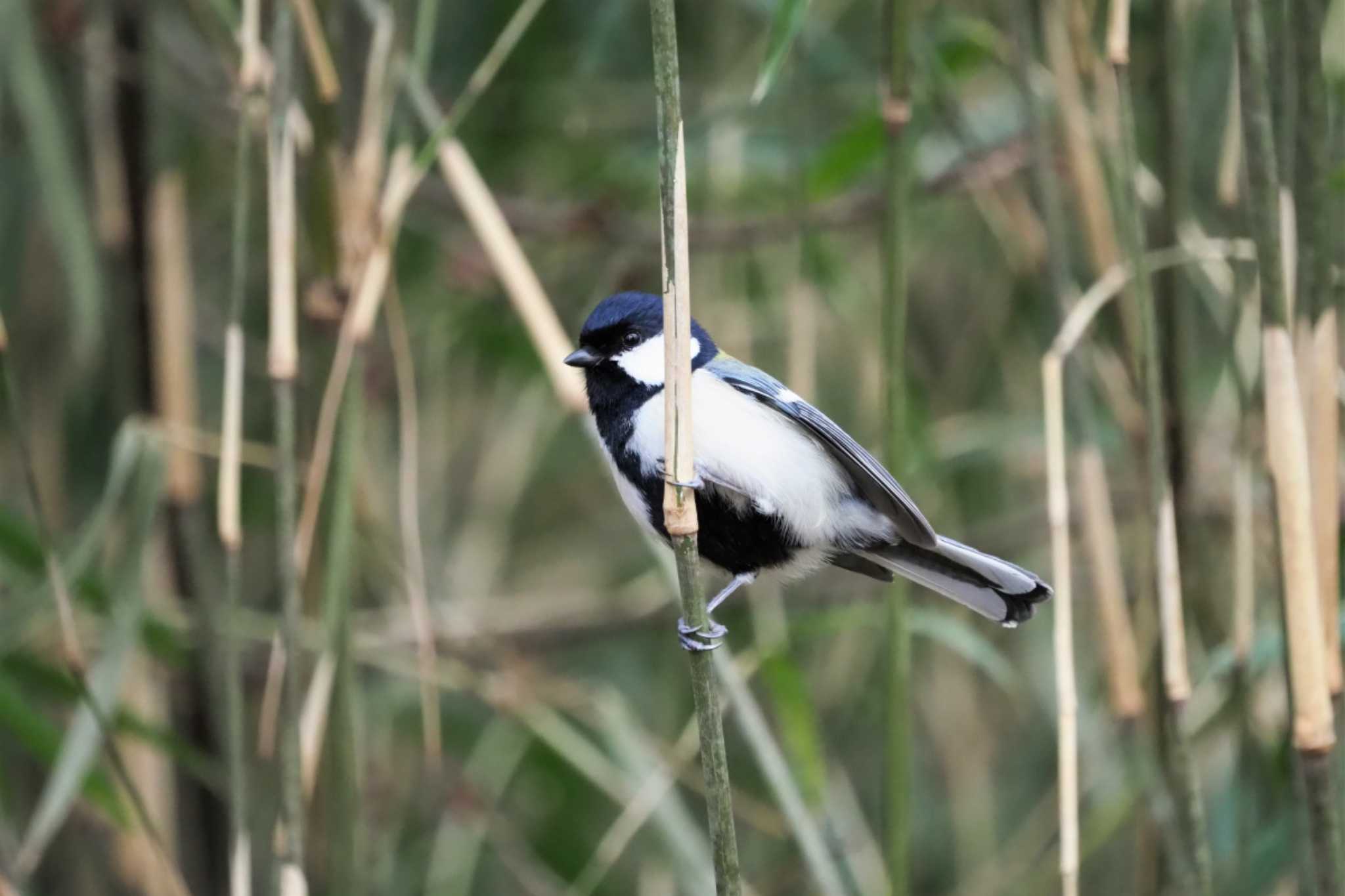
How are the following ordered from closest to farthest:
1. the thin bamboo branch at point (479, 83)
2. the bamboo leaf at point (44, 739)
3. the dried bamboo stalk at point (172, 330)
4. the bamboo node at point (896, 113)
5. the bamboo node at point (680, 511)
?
the bamboo node at point (680, 511) < the bamboo node at point (896, 113) < the thin bamboo branch at point (479, 83) < the bamboo leaf at point (44, 739) < the dried bamboo stalk at point (172, 330)

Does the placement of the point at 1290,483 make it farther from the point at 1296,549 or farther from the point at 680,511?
the point at 680,511

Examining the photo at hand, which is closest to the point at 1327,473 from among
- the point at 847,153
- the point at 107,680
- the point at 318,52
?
the point at 847,153

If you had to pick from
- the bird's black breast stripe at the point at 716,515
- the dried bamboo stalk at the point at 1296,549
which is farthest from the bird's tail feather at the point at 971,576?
the dried bamboo stalk at the point at 1296,549

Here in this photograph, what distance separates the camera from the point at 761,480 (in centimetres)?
164

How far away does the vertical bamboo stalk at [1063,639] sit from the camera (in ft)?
4.33

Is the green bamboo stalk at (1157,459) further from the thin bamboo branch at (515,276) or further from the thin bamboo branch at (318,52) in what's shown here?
the thin bamboo branch at (318,52)

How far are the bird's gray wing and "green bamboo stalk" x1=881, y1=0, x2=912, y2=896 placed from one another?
15 centimetres

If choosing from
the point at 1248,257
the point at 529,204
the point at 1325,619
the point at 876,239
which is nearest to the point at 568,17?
the point at 529,204

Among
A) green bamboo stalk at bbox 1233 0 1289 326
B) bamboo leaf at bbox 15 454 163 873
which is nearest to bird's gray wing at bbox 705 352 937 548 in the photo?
green bamboo stalk at bbox 1233 0 1289 326

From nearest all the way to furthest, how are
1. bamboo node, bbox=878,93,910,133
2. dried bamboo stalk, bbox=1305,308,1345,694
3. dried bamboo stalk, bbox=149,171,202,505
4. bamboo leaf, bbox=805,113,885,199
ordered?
1. dried bamboo stalk, bbox=1305,308,1345,694
2. bamboo node, bbox=878,93,910,133
3. bamboo leaf, bbox=805,113,885,199
4. dried bamboo stalk, bbox=149,171,202,505

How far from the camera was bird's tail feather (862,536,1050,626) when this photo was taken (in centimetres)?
159

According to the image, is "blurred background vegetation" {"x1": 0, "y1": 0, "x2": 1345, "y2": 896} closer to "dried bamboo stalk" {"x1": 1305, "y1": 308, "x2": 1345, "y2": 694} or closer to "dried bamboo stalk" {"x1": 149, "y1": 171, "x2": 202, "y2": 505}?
"dried bamboo stalk" {"x1": 149, "y1": 171, "x2": 202, "y2": 505}

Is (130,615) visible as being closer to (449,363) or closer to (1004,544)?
(449,363)

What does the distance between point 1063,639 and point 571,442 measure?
1.70 metres
